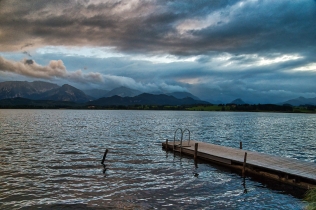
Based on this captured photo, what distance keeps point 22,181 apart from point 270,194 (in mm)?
20744

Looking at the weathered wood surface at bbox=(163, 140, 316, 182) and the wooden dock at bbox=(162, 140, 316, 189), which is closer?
the wooden dock at bbox=(162, 140, 316, 189)

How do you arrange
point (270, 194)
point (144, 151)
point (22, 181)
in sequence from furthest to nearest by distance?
point (144, 151) → point (22, 181) → point (270, 194)

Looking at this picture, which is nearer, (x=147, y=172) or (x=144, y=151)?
(x=147, y=172)

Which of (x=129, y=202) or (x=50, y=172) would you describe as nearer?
(x=129, y=202)

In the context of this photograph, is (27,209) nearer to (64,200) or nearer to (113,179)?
(64,200)

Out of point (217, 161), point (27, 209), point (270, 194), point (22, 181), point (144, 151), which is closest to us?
point (27, 209)

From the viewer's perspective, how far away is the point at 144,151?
39.8 metres

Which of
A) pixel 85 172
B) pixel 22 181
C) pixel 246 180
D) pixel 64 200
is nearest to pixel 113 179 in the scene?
pixel 85 172

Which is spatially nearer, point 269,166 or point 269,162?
point 269,166

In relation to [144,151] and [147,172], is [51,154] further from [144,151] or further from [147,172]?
[147,172]

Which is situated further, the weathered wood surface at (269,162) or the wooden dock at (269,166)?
the weathered wood surface at (269,162)

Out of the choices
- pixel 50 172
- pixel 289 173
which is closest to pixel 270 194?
pixel 289 173

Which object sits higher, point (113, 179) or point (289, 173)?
point (289, 173)

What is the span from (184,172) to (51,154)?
63.3 ft
